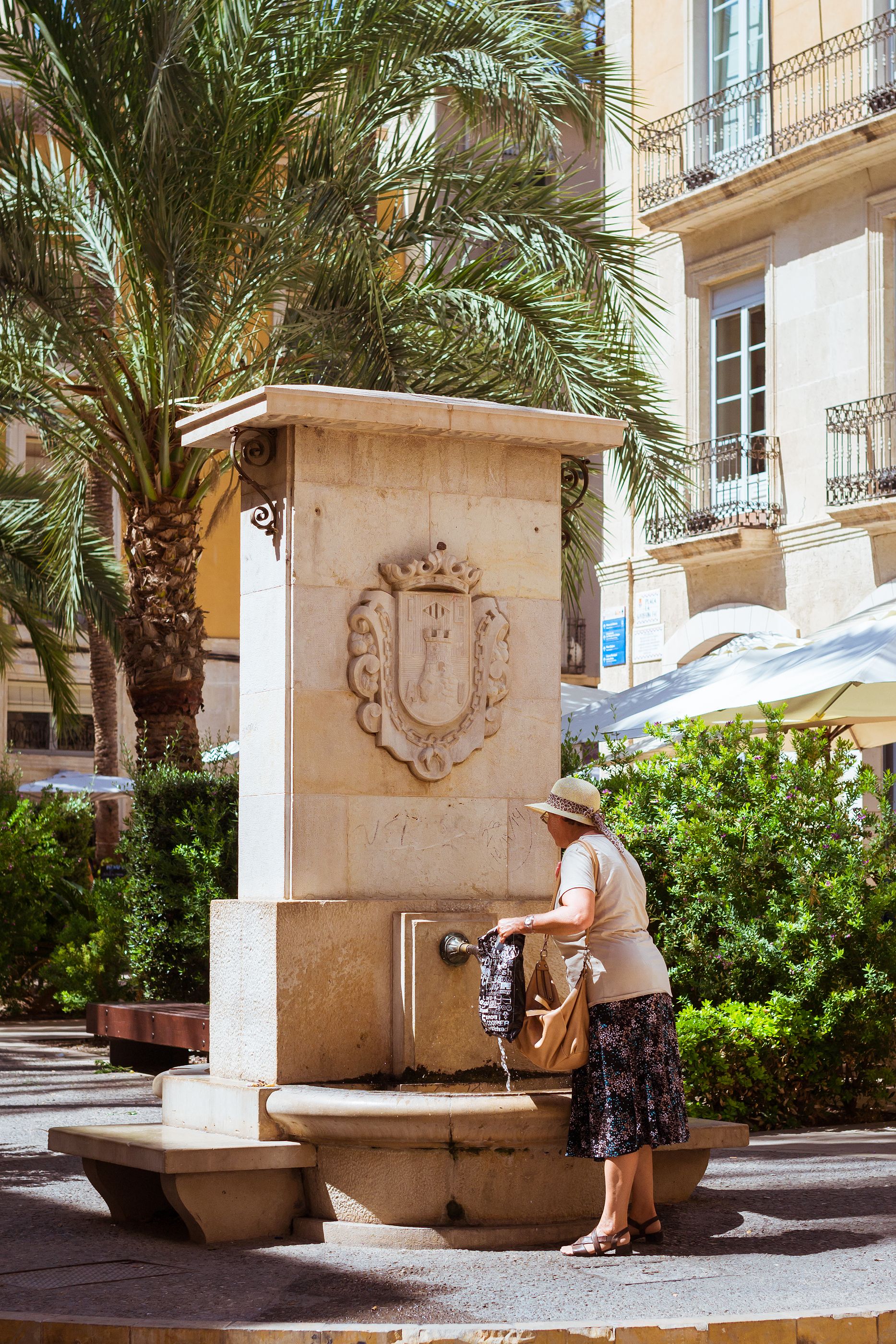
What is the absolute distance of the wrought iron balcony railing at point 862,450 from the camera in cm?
1912

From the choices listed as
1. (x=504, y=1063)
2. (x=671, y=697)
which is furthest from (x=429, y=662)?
(x=671, y=697)

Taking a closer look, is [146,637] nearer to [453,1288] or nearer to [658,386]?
[658,386]

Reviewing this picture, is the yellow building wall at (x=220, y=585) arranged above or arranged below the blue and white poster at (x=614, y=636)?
above

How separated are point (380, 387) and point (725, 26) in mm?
12018

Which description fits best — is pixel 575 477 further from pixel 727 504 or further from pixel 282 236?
pixel 727 504

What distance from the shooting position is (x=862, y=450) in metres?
19.5

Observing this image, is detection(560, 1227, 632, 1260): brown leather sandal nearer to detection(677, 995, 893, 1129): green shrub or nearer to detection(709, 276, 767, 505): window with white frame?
detection(677, 995, 893, 1129): green shrub

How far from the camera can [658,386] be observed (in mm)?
14508

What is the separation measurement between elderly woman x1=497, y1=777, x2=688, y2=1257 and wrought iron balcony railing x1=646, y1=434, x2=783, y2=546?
14.6 m

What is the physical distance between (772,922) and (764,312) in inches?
523

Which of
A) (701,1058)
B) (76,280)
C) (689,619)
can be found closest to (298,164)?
(76,280)

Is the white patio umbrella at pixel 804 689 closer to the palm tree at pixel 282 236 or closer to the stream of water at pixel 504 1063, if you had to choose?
the palm tree at pixel 282 236

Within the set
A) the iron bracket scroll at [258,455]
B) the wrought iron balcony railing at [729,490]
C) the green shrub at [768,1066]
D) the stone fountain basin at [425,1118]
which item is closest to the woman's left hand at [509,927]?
the stone fountain basin at [425,1118]

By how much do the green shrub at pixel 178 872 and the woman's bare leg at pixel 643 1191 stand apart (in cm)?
650
